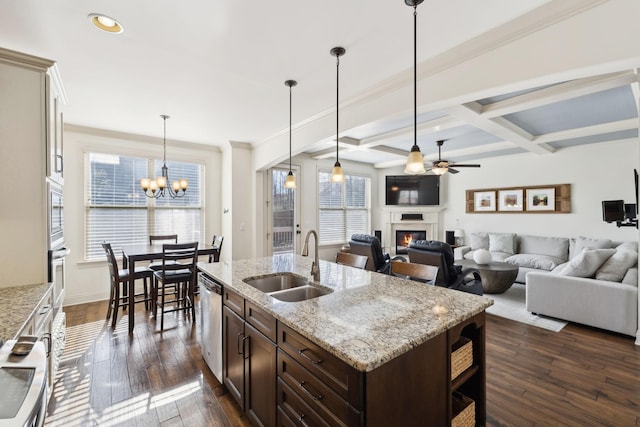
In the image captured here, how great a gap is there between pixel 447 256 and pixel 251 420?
2.95 m

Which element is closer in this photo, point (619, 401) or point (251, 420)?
point (251, 420)

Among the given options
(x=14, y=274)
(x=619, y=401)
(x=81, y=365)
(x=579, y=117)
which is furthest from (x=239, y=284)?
(x=579, y=117)

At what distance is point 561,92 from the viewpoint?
2.74 metres

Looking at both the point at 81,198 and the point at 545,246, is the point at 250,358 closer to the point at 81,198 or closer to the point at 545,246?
the point at 81,198

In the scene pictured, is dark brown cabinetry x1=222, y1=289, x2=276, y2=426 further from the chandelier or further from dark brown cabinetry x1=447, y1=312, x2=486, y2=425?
the chandelier

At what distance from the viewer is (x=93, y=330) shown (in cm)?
336

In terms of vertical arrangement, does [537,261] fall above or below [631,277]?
below

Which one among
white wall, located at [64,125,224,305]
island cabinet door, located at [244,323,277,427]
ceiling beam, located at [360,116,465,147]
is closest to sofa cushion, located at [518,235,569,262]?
ceiling beam, located at [360,116,465,147]

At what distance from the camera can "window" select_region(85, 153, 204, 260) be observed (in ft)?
14.5

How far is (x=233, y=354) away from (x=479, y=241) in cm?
606

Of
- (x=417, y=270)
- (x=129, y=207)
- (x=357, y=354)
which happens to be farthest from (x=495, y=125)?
(x=129, y=207)

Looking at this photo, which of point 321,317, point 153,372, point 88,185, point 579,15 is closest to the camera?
point 321,317

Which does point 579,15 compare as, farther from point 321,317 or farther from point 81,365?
point 81,365

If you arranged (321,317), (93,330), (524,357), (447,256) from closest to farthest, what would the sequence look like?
1. (321,317)
2. (524,357)
3. (93,330)
4. (447,256)
